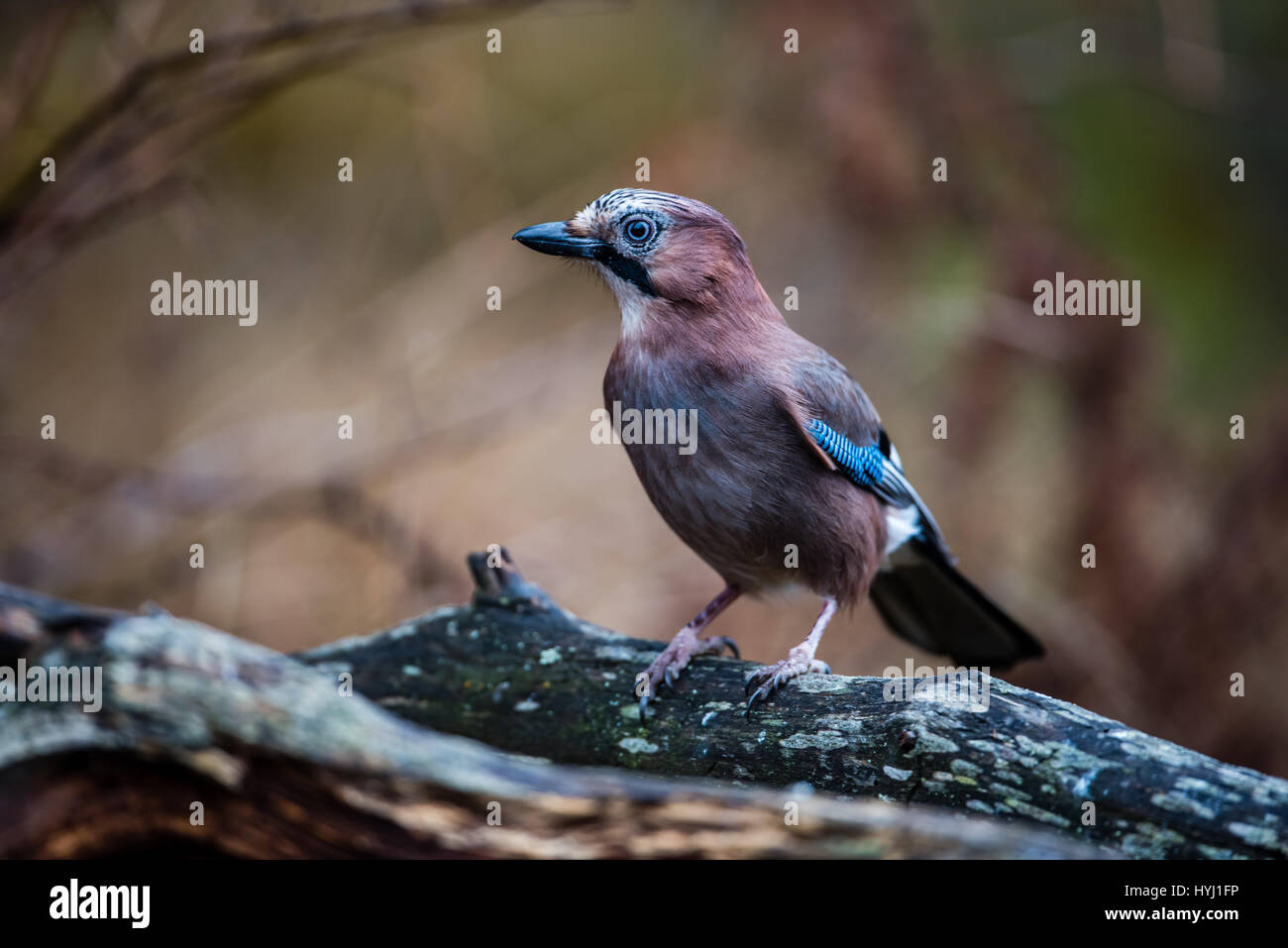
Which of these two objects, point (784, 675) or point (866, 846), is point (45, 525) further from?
point (866, 846)

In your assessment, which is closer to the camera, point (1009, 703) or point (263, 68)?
point (1009, 703)

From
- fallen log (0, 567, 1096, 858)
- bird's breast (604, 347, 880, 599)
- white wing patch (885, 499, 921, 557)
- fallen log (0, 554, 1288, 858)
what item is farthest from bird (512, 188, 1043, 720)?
fallen log (0, 567, 1096, 858)

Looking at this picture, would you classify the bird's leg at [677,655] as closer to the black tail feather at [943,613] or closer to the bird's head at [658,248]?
the black tail feather at [943,613]

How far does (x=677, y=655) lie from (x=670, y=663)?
0.18ft

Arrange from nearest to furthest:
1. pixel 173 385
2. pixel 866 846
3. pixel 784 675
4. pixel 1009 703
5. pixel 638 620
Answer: pixel 866 846
pixel 1009 703
pixel 784 675
pixel 638 620
pixel 173 385

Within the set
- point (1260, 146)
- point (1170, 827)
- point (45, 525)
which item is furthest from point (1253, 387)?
point (45, 525)

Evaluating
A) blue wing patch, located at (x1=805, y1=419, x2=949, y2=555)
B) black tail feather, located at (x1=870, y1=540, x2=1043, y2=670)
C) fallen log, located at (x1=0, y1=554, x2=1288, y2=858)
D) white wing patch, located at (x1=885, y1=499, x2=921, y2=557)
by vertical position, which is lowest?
fallen log, located at (x1=0, y1=554, x2=1288, y2=858)

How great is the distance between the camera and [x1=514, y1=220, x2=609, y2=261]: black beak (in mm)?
4133

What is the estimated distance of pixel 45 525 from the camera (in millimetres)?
6352

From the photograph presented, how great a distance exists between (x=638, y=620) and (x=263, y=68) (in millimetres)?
3760

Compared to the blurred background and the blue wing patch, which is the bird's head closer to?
the blue wing patch

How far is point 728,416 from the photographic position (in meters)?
3.92

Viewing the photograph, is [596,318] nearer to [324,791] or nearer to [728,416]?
[728,416]
